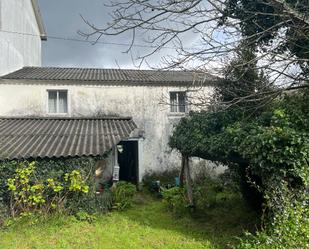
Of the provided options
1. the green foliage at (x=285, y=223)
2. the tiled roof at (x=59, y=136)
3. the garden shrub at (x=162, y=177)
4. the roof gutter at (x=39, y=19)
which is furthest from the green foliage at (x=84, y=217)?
the roof gutter at (x=39, y=19)

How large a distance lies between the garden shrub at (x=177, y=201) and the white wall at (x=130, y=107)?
5523 mm

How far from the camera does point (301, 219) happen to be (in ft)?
19.3

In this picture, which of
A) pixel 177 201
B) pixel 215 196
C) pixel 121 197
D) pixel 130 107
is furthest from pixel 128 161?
pixel 177 201

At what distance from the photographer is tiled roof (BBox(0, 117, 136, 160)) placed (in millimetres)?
10815

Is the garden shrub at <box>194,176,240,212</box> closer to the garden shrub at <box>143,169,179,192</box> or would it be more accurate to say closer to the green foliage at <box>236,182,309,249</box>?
the garden shrub at <box>143,169,179,192</box>

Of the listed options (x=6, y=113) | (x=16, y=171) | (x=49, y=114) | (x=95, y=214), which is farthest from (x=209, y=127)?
(x=6, y=113)

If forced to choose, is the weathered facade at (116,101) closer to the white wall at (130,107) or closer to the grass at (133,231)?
the white wall at (130,107)

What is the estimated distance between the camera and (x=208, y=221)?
10172mm

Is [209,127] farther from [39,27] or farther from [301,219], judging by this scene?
[39,27]

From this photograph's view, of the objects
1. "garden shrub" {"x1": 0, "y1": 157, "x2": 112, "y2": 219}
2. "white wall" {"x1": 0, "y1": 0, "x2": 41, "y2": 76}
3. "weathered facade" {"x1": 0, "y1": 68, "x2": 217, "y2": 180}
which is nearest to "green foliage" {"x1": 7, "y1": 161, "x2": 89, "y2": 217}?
"garden shrub" {"x1": 0, "y1": 157, "x2": 112, "y2": 219}

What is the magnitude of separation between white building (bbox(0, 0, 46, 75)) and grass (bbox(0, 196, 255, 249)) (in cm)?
1042

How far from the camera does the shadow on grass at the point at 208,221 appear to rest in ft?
28.3

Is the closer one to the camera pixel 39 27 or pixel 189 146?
pixel 189 146

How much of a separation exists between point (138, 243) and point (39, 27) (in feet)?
74.4
